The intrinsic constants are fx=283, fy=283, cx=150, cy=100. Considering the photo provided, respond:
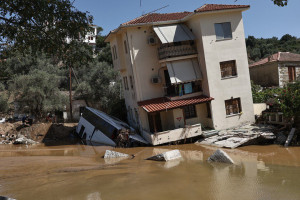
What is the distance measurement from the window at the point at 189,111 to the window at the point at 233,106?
2.64 meters

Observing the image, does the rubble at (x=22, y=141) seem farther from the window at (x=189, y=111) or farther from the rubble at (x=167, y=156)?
the rubble at (x=167, y=156)

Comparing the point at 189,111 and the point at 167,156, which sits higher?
the point at 189,111

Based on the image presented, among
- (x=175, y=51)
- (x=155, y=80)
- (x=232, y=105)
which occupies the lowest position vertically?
(x=232, y=105)

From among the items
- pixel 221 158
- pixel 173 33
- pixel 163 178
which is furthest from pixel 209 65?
pixel 163 178

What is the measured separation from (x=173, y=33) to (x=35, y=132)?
53.6 ft

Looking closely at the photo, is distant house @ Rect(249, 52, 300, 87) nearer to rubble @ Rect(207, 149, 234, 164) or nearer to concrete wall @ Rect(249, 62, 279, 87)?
concrete wall @ Rect(249, 62, 279, 87)

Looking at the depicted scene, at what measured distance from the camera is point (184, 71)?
22516 mm

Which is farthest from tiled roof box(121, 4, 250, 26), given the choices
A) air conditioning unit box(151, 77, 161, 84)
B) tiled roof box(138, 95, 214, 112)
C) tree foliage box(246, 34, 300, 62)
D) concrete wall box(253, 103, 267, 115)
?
tree foliage box(246, 34, 300, 62)

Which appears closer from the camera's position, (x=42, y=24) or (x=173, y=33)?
(x=42, y=24)

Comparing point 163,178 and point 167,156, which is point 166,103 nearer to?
point 167,156

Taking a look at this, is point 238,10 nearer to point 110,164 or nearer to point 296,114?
point 296,114

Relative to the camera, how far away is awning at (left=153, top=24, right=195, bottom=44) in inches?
864

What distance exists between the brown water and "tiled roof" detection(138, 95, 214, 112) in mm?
4744

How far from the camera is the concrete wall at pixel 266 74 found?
31938 millimetres
